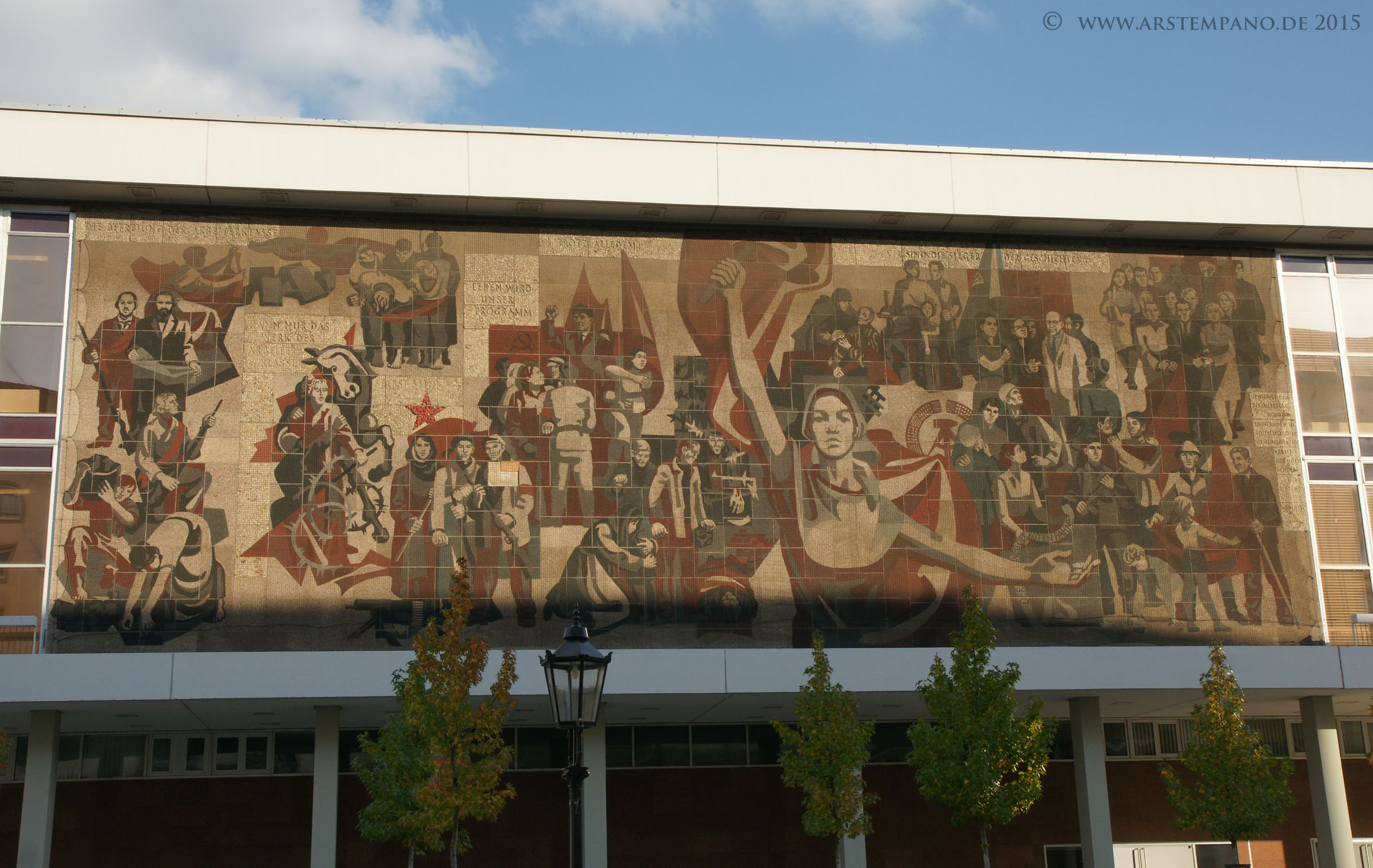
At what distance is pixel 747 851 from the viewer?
27.6 meters

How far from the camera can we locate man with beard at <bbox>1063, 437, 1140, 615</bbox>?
25.6 meters

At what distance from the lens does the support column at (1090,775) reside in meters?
24.8

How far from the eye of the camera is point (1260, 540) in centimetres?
2628

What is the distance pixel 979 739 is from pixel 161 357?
16.8 metres

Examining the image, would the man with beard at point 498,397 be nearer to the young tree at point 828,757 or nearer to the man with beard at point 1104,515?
the young tree at point 828,757

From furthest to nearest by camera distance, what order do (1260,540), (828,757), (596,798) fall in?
1. (1260,540)
2. (596,798)
3. (828,757)

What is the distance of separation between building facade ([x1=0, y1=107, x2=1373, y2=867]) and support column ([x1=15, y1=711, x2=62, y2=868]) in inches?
2.6

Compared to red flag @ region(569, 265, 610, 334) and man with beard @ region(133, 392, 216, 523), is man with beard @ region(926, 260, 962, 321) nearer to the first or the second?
red flag @ region(569, 265, 610, 334)

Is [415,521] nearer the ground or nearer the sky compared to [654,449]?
nearer the ground

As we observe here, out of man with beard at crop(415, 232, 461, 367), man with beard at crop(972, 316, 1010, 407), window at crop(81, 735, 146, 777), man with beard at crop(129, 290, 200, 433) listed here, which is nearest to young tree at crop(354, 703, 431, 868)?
man with beard at crop(415, 232, 461, 367)

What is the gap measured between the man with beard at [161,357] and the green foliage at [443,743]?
25.3ft

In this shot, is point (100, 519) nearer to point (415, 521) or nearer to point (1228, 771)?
point (415, 521)

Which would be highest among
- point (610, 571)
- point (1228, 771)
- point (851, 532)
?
point (851, 532)

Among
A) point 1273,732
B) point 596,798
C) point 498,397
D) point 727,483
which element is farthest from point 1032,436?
point 596,798
